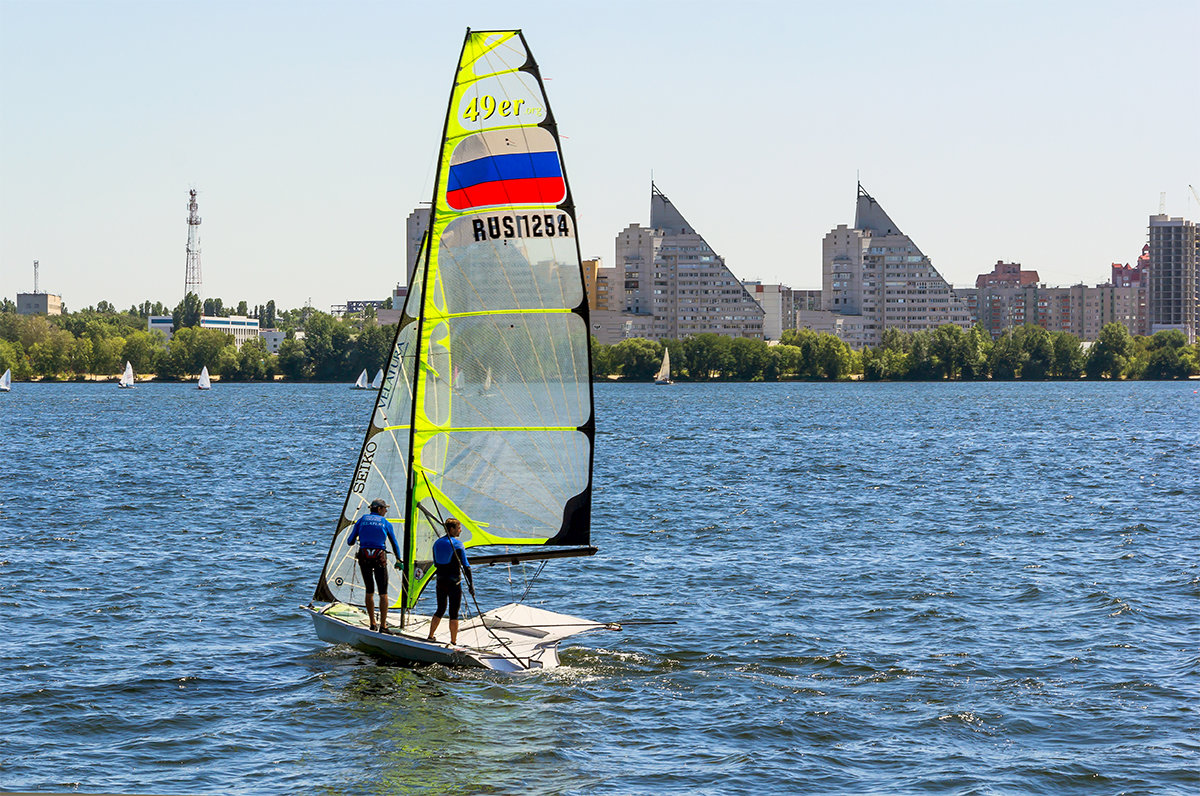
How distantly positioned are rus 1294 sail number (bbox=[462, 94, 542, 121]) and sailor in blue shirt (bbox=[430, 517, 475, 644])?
715 cm

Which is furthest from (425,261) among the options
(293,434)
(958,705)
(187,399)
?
(187,399)

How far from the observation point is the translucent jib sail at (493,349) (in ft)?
74.4

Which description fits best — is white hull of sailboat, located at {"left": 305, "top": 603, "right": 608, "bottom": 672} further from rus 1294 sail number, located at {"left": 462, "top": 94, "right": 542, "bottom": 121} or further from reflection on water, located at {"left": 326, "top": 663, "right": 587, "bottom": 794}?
rus 1294 sail number, located at {"left": 462, "top": 94, "right": 542, "bottom": 121}

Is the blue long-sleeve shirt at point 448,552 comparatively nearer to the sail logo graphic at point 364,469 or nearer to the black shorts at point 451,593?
the black shorts at point 451,593

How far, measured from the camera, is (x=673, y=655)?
2523 cm

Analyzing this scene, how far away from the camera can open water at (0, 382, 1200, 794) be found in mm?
18875

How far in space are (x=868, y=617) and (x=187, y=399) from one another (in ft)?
548

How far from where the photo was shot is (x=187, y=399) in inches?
7200

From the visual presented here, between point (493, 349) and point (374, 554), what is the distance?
4.31m

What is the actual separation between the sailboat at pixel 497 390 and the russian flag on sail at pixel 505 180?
1.0 inches

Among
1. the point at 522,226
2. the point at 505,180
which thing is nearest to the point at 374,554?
the point at 522,226

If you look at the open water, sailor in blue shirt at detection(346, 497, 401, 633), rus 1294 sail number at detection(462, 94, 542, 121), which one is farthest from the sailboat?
the open water

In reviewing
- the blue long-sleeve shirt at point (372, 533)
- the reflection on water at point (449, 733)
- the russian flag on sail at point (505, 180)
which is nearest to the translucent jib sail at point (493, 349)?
the russian flag on sail at point (505, 180)

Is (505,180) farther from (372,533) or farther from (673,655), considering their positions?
(673,655)
